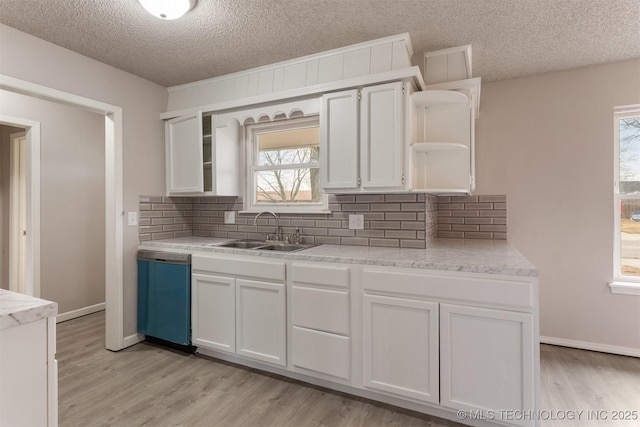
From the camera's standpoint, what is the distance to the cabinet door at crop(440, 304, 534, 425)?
167cm

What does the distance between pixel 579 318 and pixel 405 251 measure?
185 centimetres

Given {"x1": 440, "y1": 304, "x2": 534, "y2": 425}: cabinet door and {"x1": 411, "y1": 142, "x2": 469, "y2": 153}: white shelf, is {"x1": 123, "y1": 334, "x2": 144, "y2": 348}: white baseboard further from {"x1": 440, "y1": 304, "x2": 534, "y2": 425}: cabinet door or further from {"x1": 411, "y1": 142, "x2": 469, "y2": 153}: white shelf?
{"x1": 411, "y1": 142, "x2": 469, "y2": 153}: white shelf

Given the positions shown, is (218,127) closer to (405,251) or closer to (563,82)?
(405,251)

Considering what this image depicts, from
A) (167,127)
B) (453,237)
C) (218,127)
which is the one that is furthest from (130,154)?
(453,237)

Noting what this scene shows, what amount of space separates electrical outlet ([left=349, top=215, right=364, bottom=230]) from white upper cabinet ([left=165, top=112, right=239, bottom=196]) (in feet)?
3.91

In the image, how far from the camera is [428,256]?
2.06 meters

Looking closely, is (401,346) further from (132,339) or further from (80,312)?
(80,312)

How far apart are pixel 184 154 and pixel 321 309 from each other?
77.3 inches

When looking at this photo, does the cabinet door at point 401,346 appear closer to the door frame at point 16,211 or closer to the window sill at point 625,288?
the window sill at point 625,288

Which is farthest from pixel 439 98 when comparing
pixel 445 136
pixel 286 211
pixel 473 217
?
pixel 286 211

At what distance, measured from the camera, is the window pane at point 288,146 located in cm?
296

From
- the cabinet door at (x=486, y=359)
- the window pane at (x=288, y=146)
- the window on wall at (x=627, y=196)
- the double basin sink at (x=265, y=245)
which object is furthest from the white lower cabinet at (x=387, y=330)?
the window on wall at (x=627, y=196)

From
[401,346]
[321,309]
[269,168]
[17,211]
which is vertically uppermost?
[269,168]

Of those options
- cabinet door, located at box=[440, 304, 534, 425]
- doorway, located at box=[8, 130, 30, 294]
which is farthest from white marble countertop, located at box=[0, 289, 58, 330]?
doorway, located at box=[8, 130, 30, 294]
